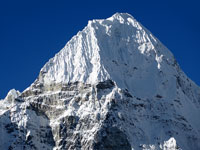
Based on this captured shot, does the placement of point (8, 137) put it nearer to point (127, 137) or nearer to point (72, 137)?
point (72, 137)

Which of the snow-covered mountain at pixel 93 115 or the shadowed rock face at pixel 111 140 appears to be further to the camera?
the snow-covered mountain at pixel 93 115

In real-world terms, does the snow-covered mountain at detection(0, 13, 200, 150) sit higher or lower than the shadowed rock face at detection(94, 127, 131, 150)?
higher

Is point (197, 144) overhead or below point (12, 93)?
below

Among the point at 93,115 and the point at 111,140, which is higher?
the point at 93,115

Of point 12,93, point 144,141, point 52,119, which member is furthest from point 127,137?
point 12,93

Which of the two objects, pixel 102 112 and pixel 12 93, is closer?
pixel 102 112

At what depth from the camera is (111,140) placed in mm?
180250

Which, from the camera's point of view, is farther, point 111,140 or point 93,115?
point 93,115

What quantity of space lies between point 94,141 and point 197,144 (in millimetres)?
26524

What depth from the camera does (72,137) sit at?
18262cm

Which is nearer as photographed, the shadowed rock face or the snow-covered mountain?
the shadowed rock face

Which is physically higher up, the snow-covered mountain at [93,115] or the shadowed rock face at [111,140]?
the snow-covered mountain at [93,115]

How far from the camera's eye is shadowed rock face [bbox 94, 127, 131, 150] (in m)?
A: 180

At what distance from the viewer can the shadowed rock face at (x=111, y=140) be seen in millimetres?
179625
